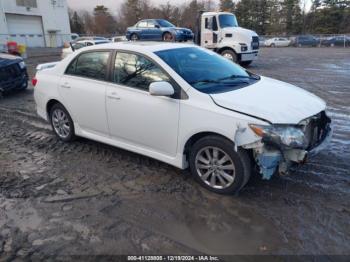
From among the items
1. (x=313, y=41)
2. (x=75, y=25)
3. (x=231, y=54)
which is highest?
(x=75, y=25)

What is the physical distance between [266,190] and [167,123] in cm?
146

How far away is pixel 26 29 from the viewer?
42.9m

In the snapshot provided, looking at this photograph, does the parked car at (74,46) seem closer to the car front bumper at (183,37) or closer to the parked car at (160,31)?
the parked car at (160,31)

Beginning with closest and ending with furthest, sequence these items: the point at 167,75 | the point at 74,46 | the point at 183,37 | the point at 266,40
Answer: the point at 167,75 < the point at 74,46 < the point at 183,37 < the point at 266,40

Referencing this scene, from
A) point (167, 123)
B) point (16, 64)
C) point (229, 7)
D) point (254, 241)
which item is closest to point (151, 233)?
point (254, 241)

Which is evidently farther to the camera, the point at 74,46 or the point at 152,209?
the point at 74,46

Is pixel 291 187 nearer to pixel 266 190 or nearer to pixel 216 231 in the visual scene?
pixel 266 190

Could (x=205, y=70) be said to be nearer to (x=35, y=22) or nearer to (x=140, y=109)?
(x=140, y=109)

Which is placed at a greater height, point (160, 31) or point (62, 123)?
point (160, 31)

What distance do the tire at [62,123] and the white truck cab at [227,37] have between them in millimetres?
11147

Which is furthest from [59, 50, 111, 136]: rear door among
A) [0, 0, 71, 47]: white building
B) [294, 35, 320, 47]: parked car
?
[294, 35, 320, 47]: parked car

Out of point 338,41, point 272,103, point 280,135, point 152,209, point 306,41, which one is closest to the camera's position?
point 280,135

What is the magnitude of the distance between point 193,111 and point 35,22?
47458 mm

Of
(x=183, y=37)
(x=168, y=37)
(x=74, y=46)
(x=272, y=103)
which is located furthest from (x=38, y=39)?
(x=272, y=103)
